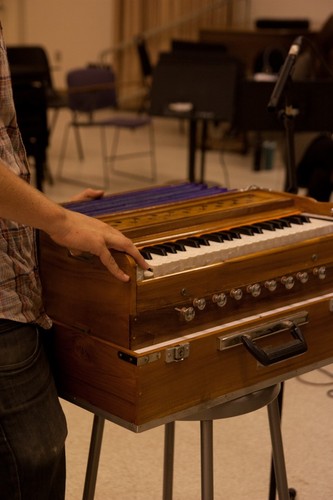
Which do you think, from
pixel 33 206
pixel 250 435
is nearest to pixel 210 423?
pixel 33 206

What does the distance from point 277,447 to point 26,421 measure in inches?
24.5

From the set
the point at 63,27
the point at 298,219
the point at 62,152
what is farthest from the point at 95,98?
the point at 298,219

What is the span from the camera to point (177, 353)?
150cm

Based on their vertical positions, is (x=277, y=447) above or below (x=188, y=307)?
below

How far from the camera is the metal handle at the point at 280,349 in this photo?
5.24ft

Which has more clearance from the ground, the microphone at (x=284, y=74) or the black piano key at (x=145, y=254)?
the microphone at (x=284, y=74)

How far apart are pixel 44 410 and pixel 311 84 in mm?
3240

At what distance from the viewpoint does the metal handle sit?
5.24 ft

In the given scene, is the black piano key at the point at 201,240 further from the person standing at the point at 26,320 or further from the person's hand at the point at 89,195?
the person's hand at the point at 89,195

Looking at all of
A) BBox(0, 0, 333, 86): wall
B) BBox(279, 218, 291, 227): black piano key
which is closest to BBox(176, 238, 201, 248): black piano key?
BBox(279, 218, 291, 227): black piano key

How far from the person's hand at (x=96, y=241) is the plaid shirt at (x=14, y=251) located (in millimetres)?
131

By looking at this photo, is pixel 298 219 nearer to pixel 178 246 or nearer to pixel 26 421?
pixel 178 246

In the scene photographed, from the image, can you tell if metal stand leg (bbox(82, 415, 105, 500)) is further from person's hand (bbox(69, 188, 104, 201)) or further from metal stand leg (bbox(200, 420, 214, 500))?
person's hand (bbox(69, 188, 104, 201))

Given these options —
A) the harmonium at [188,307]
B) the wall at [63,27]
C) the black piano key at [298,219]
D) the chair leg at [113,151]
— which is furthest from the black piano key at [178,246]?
the wall at [63,27]
